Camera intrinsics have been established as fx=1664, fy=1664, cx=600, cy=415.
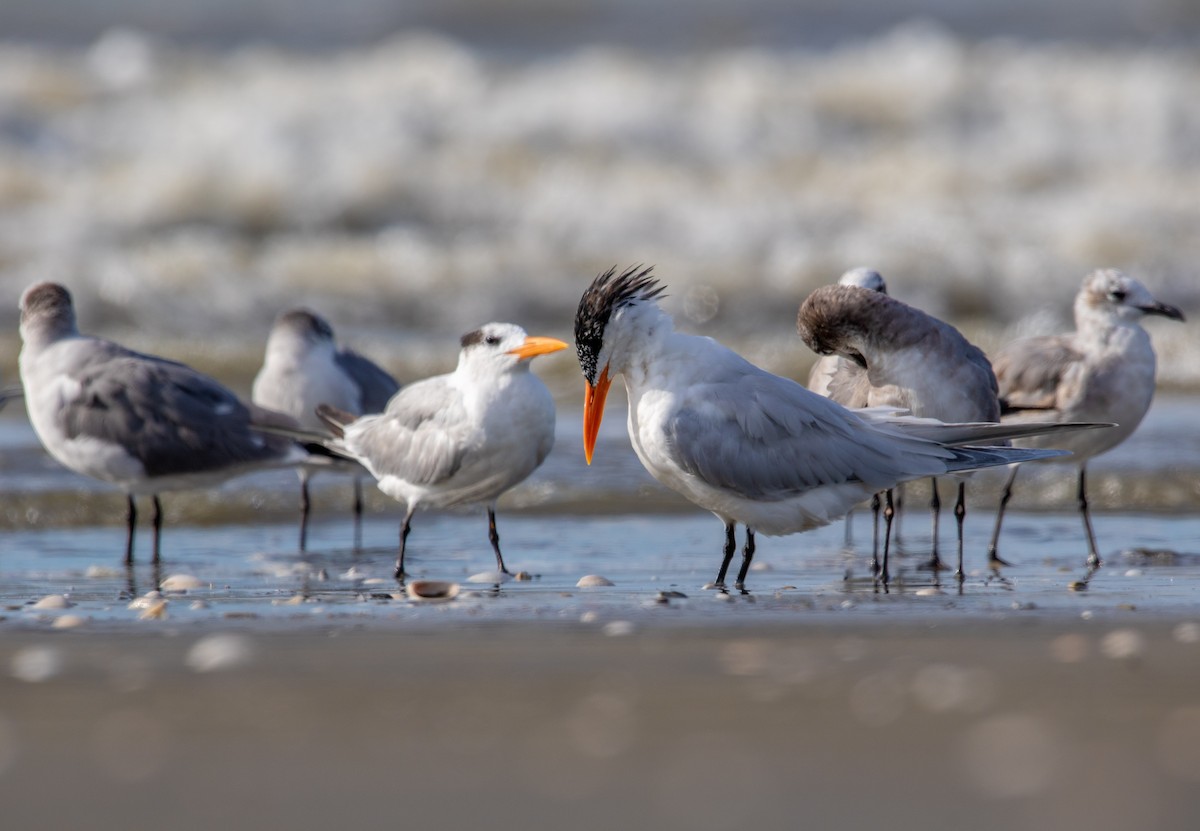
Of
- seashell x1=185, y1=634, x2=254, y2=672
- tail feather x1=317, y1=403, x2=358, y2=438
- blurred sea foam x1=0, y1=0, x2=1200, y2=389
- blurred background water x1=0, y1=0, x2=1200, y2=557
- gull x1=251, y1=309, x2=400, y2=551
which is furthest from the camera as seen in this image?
blurred sea foam x1=0, y1=0, x2=1200, y2=389

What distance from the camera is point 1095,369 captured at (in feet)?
20.9

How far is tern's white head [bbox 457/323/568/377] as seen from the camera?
5812 millimetres

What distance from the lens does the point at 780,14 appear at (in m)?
21.0

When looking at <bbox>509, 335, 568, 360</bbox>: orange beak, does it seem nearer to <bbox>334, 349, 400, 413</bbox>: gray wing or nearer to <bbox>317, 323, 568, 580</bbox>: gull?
<bbox>317, 323, 568, 580</bbox>: gull

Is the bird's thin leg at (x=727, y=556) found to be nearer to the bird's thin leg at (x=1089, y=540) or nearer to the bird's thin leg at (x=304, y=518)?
the bird's thin leg at (x=1089, y=540)

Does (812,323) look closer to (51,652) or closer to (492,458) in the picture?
(492,458)

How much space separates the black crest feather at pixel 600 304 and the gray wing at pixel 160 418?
1.94 m

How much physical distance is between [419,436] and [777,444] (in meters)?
1.55

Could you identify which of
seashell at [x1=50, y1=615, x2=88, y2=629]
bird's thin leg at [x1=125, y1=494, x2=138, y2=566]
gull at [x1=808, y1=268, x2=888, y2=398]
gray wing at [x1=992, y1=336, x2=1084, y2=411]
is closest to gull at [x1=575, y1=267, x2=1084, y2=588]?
gull at [x1=808, y1=268, x2=888, y2=398]

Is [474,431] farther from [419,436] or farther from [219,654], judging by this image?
[219,654]

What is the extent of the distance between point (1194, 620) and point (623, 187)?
1116 centimetres

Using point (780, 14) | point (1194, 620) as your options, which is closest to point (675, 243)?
point (780, 14)

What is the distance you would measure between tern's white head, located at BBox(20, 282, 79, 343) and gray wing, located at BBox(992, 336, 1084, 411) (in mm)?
3652

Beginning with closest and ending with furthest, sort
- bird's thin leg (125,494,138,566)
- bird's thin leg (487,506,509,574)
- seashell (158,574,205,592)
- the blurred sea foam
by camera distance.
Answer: seashell (158,574,205,592) → bird's thin leg (487,506,509,574) → bird's thin leg (125,494,138,566) → the blurred sea foam
